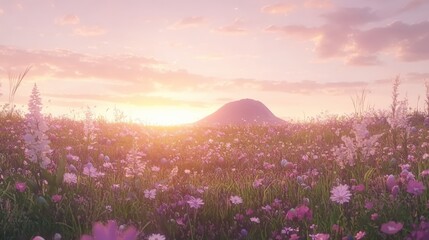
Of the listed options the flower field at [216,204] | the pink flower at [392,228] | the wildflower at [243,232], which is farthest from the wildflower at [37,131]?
the pink flower at [392,228]

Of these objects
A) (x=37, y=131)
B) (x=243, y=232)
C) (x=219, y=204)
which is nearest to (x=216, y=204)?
(x=219, y=204)

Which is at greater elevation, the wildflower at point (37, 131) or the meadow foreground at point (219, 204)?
the wildflower at point (37, 131)

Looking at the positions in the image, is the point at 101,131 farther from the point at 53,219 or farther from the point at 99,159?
the point at 53,219

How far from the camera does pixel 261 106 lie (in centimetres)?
11300

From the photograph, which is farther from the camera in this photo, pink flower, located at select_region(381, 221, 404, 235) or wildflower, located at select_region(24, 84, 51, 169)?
wildflower, located at select_region(24, 84, 51, 169)

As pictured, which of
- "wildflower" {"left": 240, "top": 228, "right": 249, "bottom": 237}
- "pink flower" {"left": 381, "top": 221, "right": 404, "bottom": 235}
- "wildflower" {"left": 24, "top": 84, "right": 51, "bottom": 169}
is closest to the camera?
"pink flower" {"left": 381, "top": 221, "right": 404, "bottom": 235}

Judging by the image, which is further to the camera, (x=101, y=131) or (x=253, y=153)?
(x=101, y=131)

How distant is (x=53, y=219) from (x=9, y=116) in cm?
1250

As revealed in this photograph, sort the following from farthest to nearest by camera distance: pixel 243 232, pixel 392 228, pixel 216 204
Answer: pixel 216 204, pixel 243 232, pixel 392 228

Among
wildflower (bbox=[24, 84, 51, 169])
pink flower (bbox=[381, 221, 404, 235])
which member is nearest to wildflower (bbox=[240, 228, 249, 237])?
pink flower (bbox=[381, 221, 404, 235])

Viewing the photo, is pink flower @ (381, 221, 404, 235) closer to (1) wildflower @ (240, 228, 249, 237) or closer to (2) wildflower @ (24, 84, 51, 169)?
(1) wildflower @ (240, 228, 249, 237)

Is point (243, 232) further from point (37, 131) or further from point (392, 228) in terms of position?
point (37, 131)

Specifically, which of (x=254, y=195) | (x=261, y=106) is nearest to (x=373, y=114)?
(x=254, y=195)

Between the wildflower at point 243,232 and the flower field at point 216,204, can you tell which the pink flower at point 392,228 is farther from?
the wildflower at point 243,232
